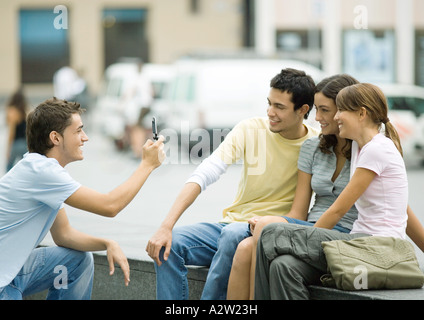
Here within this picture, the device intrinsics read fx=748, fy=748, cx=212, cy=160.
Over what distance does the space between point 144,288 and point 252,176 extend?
2.88 ft

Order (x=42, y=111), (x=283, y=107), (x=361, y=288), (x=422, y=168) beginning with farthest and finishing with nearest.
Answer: (x=422, y=168) < (x=283, y=107) < (x=42, y=111) < (x=361, y=288)

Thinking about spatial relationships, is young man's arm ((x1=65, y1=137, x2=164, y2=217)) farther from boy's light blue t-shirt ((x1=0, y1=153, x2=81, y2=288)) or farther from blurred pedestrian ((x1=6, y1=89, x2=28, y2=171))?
blurred pedestrian ((x1=6, y1=89, x2=28, y2=171))

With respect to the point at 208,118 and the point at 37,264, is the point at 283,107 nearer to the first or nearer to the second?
the point at 37,264

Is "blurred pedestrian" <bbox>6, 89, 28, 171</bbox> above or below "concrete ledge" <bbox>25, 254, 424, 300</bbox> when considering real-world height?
above

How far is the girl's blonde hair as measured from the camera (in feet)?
11.0

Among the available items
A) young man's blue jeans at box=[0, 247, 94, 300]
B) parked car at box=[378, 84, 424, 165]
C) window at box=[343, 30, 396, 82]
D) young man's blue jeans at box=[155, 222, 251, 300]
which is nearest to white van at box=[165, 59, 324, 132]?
Result: parked car at box=[378, 84, 424, 165]

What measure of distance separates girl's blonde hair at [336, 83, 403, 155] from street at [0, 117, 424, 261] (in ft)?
3.53

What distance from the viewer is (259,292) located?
10.6ft

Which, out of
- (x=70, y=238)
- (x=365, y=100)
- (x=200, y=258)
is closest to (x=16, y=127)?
(x=70, y=238)

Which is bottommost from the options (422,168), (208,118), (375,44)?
(422,168)

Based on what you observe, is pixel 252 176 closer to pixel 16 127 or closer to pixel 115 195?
pixel 115 195

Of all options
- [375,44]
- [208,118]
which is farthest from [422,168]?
[375,44]

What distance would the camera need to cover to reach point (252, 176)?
3893 millimetres
